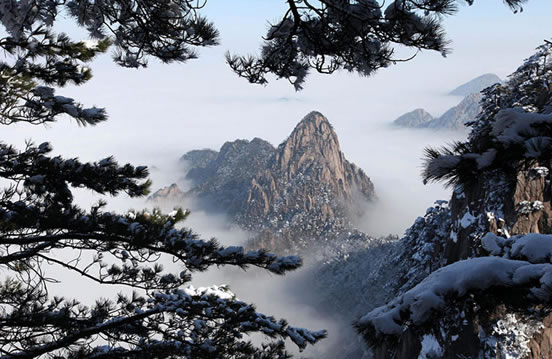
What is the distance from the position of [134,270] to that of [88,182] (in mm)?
1535

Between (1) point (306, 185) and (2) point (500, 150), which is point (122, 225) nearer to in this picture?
(2) point (500, 150)

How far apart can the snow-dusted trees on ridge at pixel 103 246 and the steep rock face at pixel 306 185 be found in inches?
6062

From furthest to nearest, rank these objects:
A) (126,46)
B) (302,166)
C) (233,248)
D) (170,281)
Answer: (302,166) < (170,281) < (126,46) < (233,248)

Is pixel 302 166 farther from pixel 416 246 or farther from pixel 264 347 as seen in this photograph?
pixel 264 347

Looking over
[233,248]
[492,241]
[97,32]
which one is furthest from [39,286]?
[492,241]

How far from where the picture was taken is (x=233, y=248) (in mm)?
4992

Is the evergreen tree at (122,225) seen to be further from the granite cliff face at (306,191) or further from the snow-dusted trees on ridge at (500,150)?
the granite cliff face at (306,191)

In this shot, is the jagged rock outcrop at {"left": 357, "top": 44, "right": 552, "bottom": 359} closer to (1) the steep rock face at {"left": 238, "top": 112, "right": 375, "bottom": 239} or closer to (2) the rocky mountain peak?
(1) the steep rock face at {"left": 238, "top": 112, "right": 375, "bottom": 239}

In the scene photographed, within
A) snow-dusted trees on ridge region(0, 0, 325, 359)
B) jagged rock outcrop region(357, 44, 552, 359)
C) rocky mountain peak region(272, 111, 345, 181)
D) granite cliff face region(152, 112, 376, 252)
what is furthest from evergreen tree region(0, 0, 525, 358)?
rocky mountain peak region(272, 111, 345, 181)

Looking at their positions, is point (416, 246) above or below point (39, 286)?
below

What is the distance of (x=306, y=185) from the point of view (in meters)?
176

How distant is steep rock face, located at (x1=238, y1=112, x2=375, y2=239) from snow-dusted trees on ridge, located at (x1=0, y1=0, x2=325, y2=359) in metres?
154

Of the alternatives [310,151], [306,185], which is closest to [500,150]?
[306,185]

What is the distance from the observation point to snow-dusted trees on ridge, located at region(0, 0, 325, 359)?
496 centimetres
